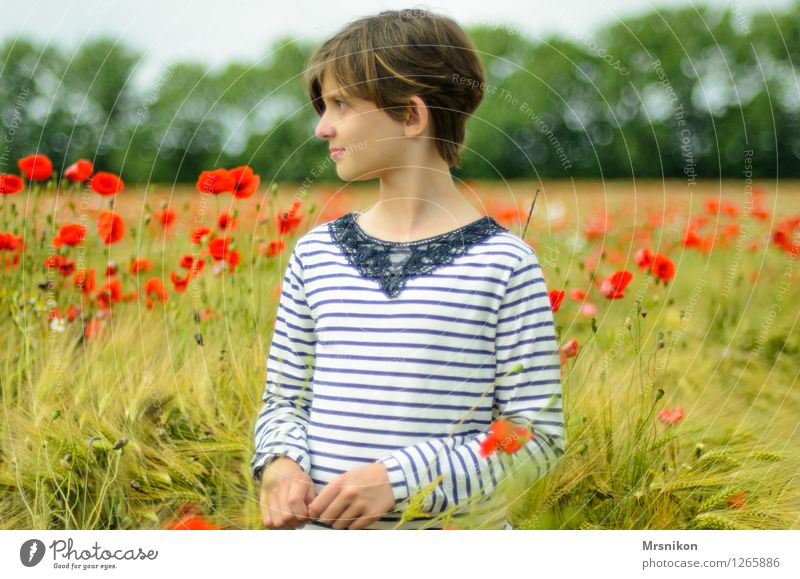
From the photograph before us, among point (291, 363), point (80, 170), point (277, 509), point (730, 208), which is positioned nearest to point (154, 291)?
point (80, 170)

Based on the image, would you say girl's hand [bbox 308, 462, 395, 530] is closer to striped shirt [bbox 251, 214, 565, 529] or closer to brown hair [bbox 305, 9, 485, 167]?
striped shirt [bbox 251, 214, 565, 529]

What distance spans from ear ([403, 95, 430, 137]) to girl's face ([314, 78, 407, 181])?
11 millimetres

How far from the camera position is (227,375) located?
1.59m

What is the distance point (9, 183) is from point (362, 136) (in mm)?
856

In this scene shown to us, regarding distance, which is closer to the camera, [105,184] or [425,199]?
[425,199]

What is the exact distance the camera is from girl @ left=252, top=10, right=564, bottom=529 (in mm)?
1128

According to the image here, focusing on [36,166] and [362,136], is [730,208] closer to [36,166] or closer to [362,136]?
Result: [362,136]

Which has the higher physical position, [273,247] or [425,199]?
[273,247]

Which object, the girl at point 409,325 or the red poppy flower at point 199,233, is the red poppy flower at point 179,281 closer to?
the red poppy flower at point 199,233

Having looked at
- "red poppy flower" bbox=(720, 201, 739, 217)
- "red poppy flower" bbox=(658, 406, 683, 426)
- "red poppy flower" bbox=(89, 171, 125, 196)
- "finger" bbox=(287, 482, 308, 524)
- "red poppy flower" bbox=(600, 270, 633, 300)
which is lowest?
"finger" bbox=(287, 482, 308, 524)

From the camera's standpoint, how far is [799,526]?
142 cm

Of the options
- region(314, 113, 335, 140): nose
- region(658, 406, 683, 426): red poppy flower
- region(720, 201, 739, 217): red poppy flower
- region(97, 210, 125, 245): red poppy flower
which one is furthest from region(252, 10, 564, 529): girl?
region(720, 201, 739, 217): red poppy flower

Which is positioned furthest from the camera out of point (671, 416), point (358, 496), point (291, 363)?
point (671, 416)

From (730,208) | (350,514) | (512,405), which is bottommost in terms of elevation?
(350,514)
